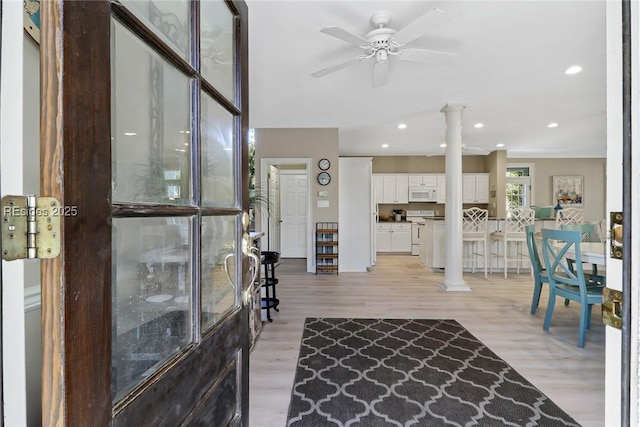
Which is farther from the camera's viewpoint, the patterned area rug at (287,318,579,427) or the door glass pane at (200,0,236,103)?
the patterned area rug at (287,318,579,427)

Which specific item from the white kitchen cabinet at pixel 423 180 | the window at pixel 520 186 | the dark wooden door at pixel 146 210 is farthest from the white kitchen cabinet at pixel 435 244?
the dark wooden door at pixel 146 210

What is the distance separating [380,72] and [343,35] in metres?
0.70

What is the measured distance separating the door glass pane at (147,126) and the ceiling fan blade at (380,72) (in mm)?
2338

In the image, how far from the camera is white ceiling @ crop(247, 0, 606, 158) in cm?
233

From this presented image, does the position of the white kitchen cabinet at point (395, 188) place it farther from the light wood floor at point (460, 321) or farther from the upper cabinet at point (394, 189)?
the light wood floor at point (460, 321)

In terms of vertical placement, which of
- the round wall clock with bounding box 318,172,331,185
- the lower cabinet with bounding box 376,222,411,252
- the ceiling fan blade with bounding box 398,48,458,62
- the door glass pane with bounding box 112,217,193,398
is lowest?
the lower cabinet with bounding box 376,222,411,252

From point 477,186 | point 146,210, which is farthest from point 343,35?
point 477,186

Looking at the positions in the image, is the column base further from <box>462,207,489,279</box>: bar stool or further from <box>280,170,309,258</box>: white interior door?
<box>280,170,309,258</box>: white interior door

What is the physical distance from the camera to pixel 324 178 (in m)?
5.35

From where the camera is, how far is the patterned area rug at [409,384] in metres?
1.63

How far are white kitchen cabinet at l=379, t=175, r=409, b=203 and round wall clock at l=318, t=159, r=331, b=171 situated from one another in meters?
3.17

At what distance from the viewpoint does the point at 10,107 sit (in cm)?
42

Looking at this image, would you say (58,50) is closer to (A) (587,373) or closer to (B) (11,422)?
(B) (11,422)

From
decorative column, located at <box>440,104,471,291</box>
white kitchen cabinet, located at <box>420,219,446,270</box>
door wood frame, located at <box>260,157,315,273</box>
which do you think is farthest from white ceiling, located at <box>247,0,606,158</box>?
white kitchen cabinet, located at <box>420,219,446,270</box>
